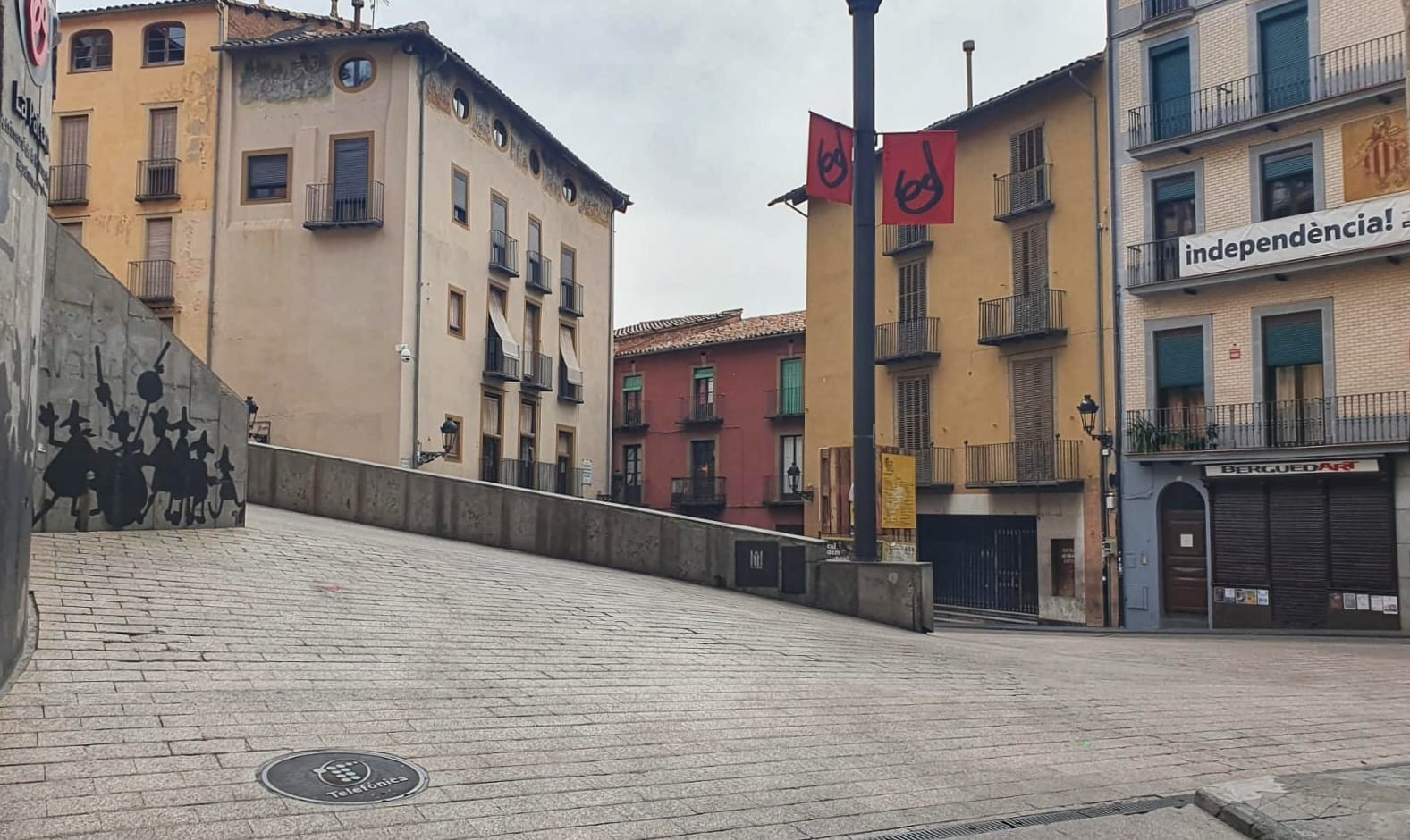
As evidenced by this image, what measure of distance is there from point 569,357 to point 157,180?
44.0ft

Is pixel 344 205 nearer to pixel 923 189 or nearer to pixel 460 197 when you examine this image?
pixel 460 197

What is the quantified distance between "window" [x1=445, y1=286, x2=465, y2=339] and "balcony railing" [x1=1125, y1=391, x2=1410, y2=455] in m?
17.6

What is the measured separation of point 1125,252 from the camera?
26812 mm

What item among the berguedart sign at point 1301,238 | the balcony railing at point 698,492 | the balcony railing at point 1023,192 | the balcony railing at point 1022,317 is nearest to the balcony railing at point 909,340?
the balcony railing at point 1022,317

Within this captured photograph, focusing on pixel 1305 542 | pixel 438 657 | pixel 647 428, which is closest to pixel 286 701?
pixel 438 657

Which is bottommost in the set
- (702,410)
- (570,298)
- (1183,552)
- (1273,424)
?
(1183,552)

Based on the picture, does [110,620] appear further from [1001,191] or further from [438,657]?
[1001,191]

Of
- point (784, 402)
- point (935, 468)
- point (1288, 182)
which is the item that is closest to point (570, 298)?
point (784, 402)

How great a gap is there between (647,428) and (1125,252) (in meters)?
22.7

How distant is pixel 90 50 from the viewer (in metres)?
32.4

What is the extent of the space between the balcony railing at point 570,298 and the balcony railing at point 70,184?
555 inches

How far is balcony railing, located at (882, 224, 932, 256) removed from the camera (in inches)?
1258

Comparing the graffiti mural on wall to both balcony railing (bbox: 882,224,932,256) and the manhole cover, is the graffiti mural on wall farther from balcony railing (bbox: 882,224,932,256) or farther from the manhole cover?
balcony railing (bbox: 882,224,932,256)

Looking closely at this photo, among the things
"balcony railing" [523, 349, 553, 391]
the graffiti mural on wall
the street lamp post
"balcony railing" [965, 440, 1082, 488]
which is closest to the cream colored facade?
"balcony railing" [965, 440, 1082, 488]
